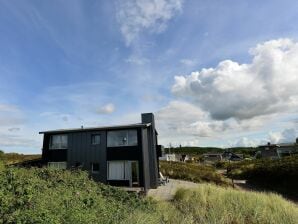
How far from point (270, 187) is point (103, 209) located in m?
28.7

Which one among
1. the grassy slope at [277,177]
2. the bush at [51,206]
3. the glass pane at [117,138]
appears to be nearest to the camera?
the bush at [51,206]

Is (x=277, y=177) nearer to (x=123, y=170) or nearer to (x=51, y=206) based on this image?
(x=123, y=170)

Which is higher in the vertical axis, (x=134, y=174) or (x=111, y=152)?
(x=111, y=152)

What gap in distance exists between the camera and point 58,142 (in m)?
29.3

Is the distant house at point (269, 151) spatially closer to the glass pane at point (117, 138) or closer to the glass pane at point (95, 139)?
the glass pane at point (117, 138)

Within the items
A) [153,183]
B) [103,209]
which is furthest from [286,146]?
[103,209]

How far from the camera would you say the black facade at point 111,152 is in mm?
26266

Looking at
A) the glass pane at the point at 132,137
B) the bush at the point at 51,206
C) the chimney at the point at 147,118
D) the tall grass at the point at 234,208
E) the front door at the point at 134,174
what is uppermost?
the chimney at the point at 147,118

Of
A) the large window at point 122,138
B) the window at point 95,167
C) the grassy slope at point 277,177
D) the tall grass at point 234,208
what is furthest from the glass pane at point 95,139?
the grassy slope at point 277,177

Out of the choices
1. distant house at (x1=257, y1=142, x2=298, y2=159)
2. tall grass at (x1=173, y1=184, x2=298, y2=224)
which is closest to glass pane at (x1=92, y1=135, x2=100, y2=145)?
tall grass at (x1=173, y1=184, x2=298, y2=224)

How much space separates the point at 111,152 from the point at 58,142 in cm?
574

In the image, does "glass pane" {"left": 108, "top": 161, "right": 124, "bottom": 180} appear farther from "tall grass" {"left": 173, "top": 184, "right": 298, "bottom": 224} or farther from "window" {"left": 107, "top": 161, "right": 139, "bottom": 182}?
"tall grass" {"left": 173, "top": 184, "right": 298, "bottom": 224}

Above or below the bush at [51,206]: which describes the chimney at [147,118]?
above

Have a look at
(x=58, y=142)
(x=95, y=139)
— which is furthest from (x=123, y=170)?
(x=58, y=142)
